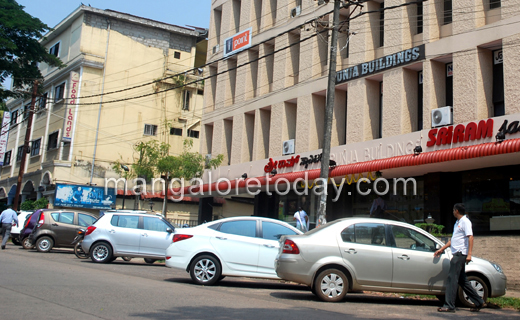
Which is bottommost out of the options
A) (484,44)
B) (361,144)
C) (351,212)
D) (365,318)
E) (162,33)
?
(365,318)

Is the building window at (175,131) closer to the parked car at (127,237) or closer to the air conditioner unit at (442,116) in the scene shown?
the parked car at (127,237)

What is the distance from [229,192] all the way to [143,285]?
16.2m

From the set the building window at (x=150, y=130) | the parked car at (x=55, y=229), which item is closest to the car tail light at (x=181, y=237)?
the parked car at (x=55, y=229)

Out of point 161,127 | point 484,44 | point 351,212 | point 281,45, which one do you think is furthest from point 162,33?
point 484,44

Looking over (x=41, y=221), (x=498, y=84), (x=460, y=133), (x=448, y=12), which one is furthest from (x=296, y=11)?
(x=41, y=221)

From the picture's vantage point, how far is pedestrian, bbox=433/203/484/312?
354 inches

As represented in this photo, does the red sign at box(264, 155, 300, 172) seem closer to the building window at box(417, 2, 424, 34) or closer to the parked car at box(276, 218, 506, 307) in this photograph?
the building window at box(417, 2, 424, 34)

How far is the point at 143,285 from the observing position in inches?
406

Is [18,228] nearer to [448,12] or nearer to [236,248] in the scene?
[236,248]

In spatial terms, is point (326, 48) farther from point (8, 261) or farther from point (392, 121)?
point (8, 261)

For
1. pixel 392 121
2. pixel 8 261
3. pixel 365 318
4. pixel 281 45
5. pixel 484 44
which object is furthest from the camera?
pixel 281 45

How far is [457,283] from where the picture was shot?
904 centimetres

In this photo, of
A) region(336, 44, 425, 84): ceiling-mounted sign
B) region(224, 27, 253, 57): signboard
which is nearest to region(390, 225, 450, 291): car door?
region(336, 44, 425, 84): ceiling-mounted sign

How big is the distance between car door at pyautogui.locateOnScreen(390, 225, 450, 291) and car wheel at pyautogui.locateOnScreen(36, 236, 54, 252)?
1420 centimetres
